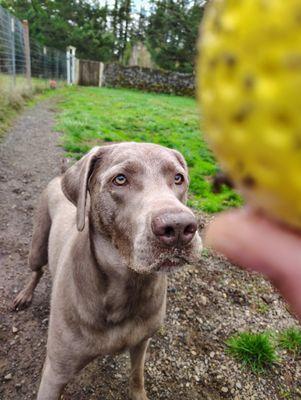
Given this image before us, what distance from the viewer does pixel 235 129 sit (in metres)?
0.62

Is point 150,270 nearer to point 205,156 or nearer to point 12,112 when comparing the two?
point 205,156

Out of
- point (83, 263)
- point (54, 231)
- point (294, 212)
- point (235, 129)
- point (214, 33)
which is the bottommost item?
point (54, 231)

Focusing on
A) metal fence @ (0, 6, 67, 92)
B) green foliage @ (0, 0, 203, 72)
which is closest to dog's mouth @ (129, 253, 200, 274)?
metal fence @ (0, 6, 67, 92)

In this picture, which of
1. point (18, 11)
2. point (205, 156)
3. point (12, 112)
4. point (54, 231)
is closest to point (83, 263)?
point (54, 231)

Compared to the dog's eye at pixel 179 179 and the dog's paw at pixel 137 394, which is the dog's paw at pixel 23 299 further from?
the dog's eye at pixel 179 179

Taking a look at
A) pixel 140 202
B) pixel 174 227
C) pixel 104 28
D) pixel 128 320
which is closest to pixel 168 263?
pixel 174 227

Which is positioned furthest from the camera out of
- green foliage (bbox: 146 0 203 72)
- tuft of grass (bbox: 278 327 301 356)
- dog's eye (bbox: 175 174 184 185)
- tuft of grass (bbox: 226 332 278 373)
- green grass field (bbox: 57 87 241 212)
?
green foliage (bbox: 146 0 203 72)

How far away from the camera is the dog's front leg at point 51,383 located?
2.59 m

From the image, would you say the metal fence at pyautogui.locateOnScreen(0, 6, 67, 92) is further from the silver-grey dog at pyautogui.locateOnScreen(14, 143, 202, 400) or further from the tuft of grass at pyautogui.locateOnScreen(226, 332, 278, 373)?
the tuft of grass at pyautogui.locateOnScreen(226, 332, 278, 373)

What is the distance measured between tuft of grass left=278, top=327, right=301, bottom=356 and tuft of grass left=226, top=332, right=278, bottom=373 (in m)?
0.14

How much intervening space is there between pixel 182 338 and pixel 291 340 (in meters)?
1.16

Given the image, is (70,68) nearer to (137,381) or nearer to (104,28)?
(104,28)

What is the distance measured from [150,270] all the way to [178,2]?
4269 centimetres

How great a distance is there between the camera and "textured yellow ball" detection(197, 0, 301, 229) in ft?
1.80
